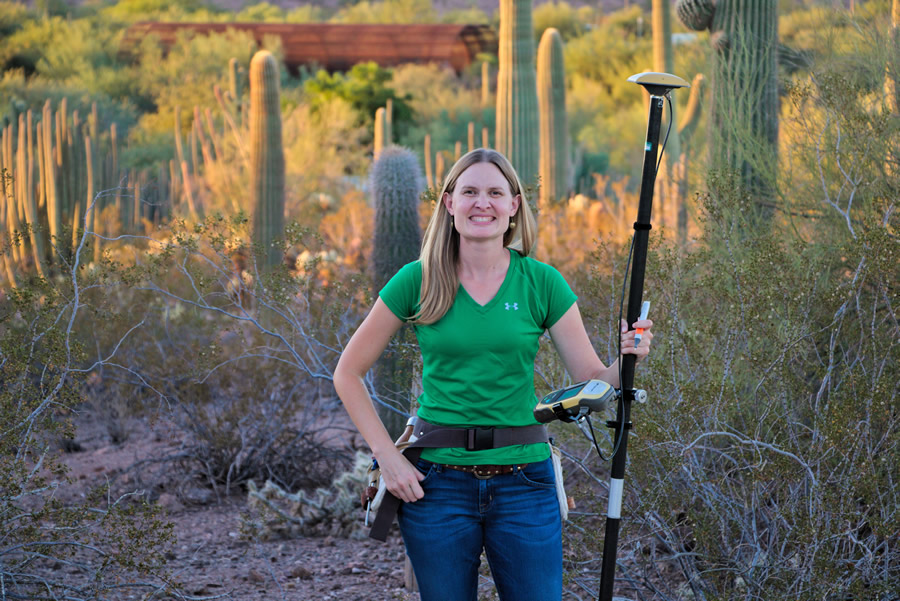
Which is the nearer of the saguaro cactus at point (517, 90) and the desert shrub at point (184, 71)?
the saguaro cactus at point (517, 90)

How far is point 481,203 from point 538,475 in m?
0.69

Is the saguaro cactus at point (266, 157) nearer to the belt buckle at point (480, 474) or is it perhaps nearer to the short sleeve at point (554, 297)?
the short sleeve at point (554, 297)

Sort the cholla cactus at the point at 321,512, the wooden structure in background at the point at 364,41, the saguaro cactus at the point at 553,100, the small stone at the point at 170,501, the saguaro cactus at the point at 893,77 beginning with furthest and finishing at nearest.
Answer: the wooden structure in background at the point at 364,41
the saguaro cactus at the point at 553,100
the small stone at the point at 170,501
the cholla cactus at the point at 321,512
the saguaro cactus at the point at 893,77

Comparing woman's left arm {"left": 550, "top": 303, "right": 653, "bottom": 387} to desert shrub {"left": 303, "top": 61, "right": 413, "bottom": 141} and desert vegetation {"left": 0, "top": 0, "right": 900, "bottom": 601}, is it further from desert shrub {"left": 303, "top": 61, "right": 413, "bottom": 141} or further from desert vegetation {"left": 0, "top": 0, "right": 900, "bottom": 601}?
desert shrub {"left": 303, "top": 61, "right": 413, "bottom": 141}

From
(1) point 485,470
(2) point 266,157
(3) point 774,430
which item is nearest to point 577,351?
(1) point 485,470

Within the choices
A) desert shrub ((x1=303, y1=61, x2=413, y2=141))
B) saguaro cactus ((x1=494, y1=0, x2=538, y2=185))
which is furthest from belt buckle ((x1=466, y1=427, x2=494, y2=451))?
desert shrub ((x1=303, y1=61, x2=413, y2=141))

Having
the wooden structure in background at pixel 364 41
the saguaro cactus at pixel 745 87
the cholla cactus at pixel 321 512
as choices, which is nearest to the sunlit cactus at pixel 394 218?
the cholla cactus at pixel 321 512

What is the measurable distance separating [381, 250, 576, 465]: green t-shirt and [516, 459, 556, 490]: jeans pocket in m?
0.02

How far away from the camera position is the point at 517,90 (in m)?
10.2

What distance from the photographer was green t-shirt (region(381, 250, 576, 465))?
2.41m

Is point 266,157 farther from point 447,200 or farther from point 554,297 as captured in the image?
point 554,297

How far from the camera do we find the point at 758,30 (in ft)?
22.5

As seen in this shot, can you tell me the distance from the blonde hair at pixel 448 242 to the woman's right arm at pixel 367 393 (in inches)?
3.5

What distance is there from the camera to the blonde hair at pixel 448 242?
7.95ft
